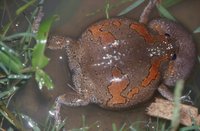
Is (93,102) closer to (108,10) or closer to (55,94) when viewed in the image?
(55,94)

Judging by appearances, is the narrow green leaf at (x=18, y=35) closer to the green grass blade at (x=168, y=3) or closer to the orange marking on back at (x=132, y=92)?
the orange marking on back at (x=132, y=92)

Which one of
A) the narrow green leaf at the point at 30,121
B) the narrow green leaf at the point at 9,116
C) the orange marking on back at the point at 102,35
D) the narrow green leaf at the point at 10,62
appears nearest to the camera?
the narrow green leaf at the point at 10,62

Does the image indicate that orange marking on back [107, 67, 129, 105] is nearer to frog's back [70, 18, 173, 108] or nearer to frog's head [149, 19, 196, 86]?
frog's back [70, 18, 173, 108]

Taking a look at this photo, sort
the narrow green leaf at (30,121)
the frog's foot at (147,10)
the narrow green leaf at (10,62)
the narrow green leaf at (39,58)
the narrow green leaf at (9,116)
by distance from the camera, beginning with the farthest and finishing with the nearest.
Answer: the frog's foot at (147,10)
the narrow green leaf at (30,121)
the narrow green leaf at (9,116)
the narrow green leaf at (10,62)
the narrow green leaf at (39,58)

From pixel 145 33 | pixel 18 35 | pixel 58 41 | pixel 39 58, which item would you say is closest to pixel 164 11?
pixel 145 33

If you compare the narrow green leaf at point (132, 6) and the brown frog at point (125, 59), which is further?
the narrow green leaf at point (132, 6)

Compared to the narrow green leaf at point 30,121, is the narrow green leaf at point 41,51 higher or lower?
higher

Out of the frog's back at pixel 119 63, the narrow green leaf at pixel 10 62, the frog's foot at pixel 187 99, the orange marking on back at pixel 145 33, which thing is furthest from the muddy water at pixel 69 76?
the narrow green leaf at pixel 10 62

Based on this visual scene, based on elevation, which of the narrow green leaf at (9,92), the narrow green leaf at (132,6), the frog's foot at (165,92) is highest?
the narrow green leaf at (132,6)
